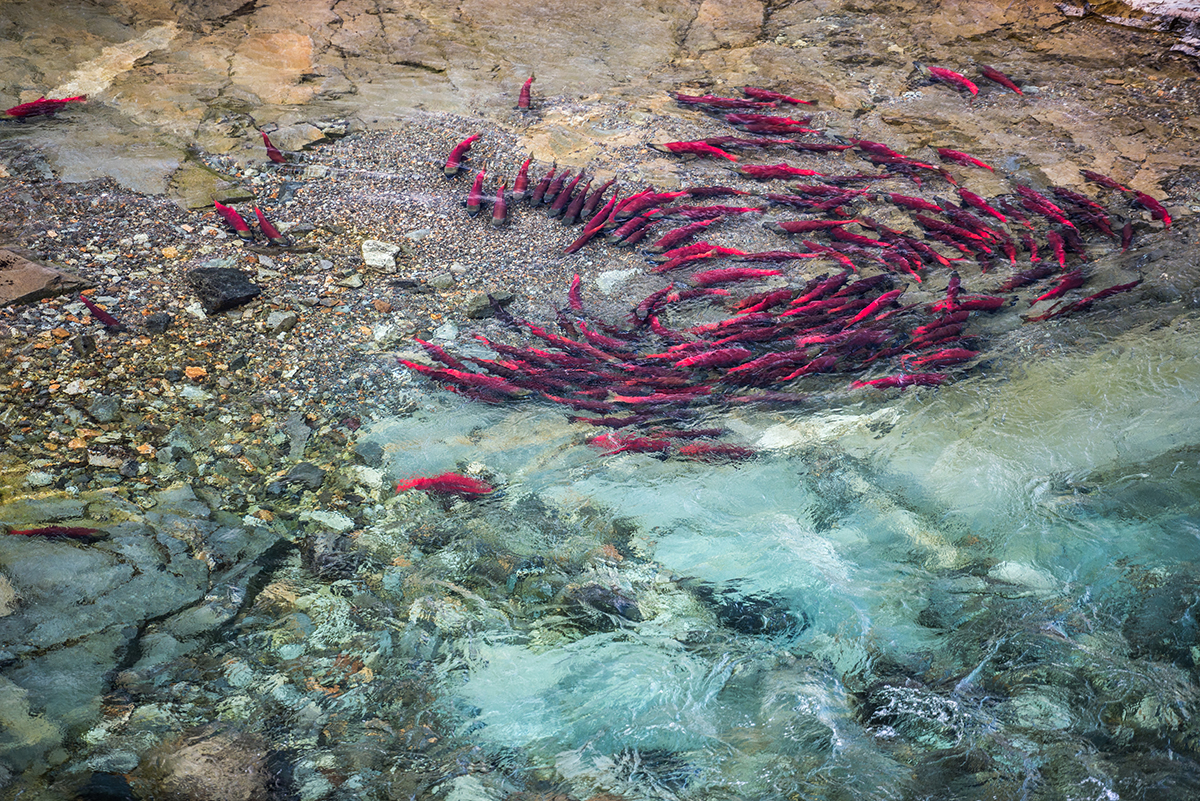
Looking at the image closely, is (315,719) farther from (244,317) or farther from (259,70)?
(259,70)

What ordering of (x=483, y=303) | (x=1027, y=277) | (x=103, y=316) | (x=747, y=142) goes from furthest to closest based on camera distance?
(x=747, y=142) < (x=483, y=303) < (x=1027, y=277) < (x=103, y=316)

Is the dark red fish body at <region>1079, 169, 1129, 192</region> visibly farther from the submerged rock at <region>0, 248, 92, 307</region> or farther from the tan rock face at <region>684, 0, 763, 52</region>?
the submerged rock at <region>0, 248, 92, 307</region>

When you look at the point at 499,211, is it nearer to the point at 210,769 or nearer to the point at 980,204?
the point at 980,204

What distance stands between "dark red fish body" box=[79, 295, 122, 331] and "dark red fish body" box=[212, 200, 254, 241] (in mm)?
1297

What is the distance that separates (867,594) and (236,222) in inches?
218

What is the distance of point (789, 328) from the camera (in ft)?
17.4

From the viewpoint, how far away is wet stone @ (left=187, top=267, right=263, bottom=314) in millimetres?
5457

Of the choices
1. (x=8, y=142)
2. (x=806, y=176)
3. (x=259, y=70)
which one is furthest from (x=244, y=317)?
(x=806, y=176)

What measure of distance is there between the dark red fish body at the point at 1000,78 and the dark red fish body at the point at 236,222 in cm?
772

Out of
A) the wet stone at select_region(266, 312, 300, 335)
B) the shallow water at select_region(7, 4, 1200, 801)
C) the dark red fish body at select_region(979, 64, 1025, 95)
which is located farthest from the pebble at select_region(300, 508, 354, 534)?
the dark red fish body at select_region(979, 64, 1025, 95)

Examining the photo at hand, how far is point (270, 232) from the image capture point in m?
6.05

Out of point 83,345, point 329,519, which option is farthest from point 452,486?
point 83,345

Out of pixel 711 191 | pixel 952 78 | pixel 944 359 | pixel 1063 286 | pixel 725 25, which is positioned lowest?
pixel 944 359

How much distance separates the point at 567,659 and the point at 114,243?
16.2 ft
